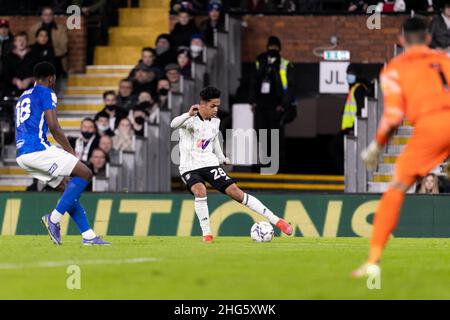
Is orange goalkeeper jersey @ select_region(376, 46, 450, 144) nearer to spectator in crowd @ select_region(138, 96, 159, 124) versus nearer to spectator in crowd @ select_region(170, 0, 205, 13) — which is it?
spectator in crowd @ select_region(138, 96, 159, 124)

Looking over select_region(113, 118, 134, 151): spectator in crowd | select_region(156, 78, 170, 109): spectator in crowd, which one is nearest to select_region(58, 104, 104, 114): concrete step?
select_region(156, 78, 170, 109): spectator in crowd

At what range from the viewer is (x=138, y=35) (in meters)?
30.5

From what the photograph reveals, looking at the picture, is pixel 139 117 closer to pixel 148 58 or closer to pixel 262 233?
pixel 148 58

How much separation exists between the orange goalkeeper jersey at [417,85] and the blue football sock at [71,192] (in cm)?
550

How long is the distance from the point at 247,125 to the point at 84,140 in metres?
3.08

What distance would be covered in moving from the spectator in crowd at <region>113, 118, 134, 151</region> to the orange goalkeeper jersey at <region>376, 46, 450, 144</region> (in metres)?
13.5

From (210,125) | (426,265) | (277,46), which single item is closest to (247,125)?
(277,46)

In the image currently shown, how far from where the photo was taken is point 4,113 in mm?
27875

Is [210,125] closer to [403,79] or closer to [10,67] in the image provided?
[403,79]

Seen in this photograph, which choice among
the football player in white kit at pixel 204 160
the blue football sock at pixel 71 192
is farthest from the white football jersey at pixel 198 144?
the blue football sock at pixel 71 192

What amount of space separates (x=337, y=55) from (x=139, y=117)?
398 cm

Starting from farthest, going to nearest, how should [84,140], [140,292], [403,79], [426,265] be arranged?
[84,140], [426,265], [403,79], [140,292]

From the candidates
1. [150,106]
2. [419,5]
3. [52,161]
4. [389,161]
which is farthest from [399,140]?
[52,161]

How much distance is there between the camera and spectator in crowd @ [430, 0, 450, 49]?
2588cm
